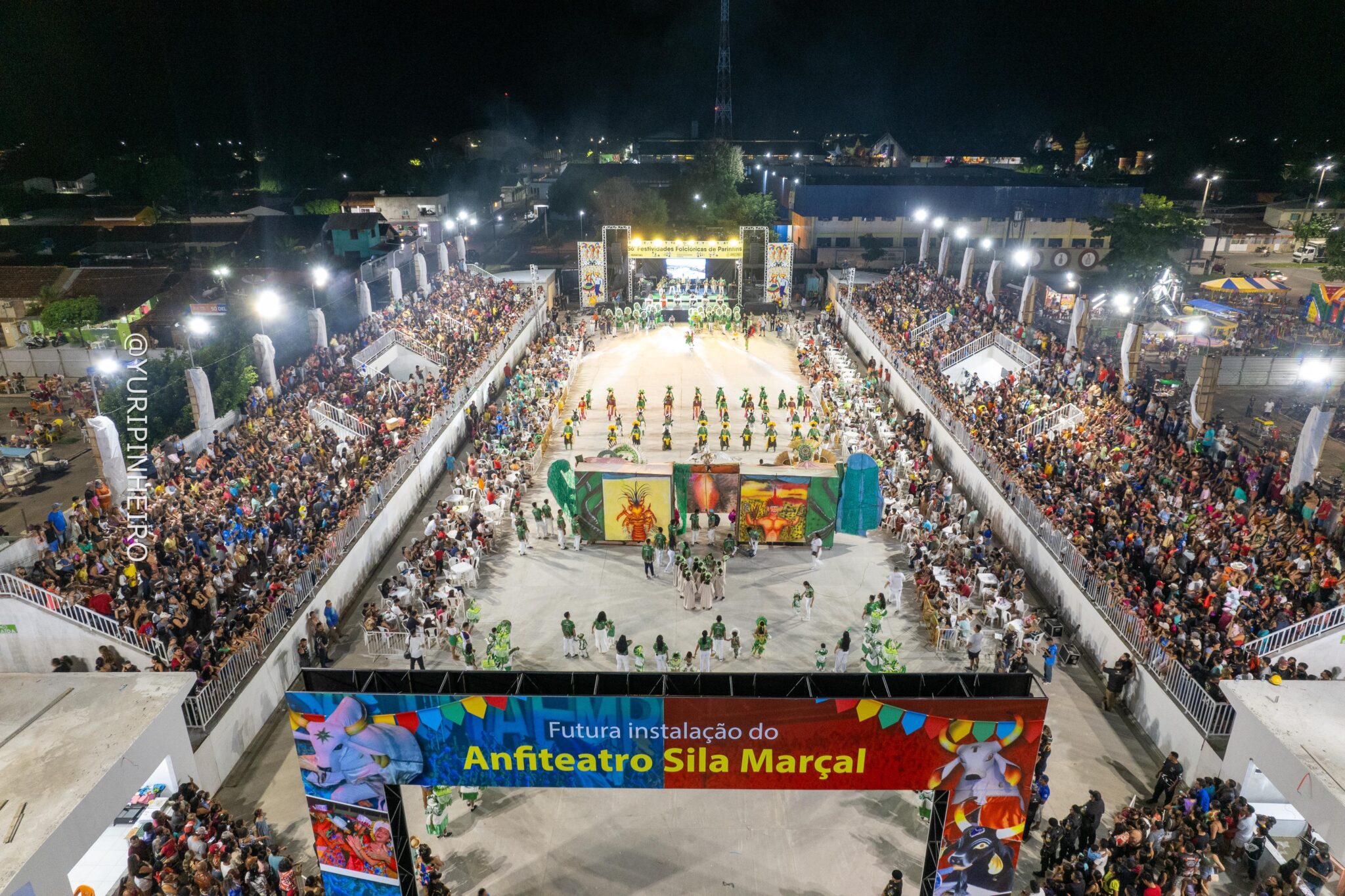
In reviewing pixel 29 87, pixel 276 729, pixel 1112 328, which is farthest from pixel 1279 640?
pixel 29 87

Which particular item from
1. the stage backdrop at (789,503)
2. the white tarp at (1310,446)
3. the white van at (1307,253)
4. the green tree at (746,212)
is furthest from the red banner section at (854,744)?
the green tree at (746,212)

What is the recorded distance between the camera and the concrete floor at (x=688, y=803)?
11.5 m

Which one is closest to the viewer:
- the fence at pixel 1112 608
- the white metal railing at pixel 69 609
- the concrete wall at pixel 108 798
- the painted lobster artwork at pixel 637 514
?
the concrete wall at pixel 108 798

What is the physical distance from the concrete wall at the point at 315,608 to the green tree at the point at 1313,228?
44.2m

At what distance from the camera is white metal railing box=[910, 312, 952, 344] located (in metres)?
34.1

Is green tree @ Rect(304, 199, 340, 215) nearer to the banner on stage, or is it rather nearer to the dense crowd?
the banner on stage

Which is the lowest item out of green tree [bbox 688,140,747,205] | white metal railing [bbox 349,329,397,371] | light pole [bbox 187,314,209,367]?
white metal railing [bbox 349,329,397,371]

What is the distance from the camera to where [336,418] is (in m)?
24.4

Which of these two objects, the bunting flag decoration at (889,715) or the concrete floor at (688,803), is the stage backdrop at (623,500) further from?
the bunting flag decoration at (889,715)

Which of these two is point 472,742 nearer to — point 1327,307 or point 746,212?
point 1327,307

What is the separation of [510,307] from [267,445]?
1980 cm

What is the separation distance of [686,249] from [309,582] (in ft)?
105

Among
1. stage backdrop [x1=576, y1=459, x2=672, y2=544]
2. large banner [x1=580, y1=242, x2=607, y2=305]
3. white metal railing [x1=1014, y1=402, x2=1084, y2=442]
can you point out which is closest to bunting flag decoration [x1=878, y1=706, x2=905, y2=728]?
stage backdrop [x1=576, y1=459, x2=672, y2=544]

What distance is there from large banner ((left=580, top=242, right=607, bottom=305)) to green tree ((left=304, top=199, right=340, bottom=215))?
30.9 metres
